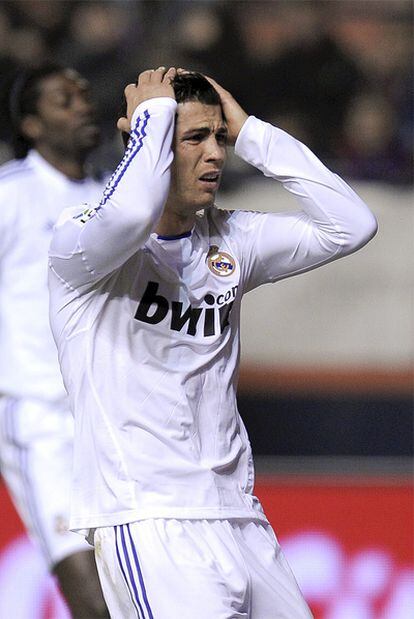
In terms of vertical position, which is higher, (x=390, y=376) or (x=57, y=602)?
(x=390, y=376)

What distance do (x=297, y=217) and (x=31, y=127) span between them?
6.84 feet

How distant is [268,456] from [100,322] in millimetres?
3504

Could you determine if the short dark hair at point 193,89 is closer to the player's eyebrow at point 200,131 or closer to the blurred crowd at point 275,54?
the player's eyebrow at point 200,131

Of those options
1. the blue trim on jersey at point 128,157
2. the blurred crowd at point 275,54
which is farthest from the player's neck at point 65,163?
the blurred crowd at point 275,54

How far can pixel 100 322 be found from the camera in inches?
116

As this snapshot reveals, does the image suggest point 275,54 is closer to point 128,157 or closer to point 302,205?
point 302,205

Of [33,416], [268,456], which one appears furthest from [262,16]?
[33,416]

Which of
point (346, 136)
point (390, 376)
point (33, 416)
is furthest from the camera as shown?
point (346, 136)

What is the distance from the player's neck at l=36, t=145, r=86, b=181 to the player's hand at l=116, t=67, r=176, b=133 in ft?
6.30

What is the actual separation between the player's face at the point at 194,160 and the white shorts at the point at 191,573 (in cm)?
75

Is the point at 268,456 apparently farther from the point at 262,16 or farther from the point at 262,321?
the point at 262,16

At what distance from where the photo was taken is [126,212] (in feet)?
9.03

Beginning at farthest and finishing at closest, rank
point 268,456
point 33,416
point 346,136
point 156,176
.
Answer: point 346,136 → point 268,456 → point 33,416 → point 156,176

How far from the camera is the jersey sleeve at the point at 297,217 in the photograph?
3.13m
